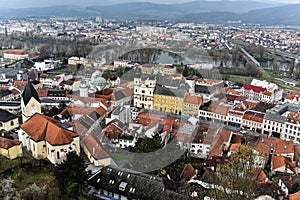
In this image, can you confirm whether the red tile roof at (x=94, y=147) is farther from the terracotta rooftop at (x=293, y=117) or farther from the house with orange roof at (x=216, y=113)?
the terracotta rooftop at (x=293, y=117)

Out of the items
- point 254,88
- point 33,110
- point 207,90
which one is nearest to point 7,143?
point 33,110

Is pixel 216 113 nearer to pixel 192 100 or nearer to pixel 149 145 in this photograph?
pixel 192 100

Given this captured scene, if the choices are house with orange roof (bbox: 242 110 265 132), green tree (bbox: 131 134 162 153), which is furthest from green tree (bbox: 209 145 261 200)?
house with orange roof (bbox: 242 110 265 132)

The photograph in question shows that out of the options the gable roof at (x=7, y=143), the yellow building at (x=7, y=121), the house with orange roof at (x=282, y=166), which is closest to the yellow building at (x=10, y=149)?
the gable roof at (x=7, y=143)

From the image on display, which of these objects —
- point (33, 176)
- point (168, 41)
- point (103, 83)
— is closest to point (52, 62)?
point (103, 83)

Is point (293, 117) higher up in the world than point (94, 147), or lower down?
higher up

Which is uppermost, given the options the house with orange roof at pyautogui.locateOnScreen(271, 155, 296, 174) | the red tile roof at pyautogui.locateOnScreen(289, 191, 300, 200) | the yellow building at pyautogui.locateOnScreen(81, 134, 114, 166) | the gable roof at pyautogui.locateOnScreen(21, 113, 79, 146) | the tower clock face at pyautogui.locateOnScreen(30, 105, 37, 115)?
the tower clock face at pyautogui.locateOnScreen(30, 105, 37, 115)

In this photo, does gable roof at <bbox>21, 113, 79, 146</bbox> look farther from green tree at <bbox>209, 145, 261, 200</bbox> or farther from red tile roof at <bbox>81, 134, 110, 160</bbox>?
green tree at <bbox>209, 145, 261, 200</bbox>
